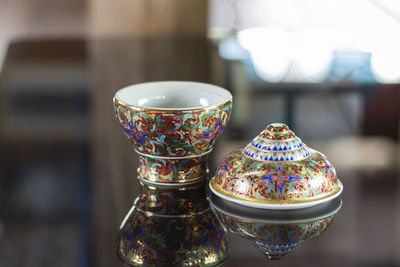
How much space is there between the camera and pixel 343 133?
4.29ft

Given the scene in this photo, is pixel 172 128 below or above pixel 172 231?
above

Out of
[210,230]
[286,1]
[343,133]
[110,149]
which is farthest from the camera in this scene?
[286,1]

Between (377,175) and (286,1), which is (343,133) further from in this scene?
(286,1)

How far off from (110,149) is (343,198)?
0.42 m

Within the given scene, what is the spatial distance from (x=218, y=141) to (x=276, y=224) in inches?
16.8

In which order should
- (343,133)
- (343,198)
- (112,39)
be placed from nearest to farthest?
1. (343,198)
2. (343,133)
3. (112,39)

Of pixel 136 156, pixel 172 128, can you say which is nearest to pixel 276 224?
pixel 172 128

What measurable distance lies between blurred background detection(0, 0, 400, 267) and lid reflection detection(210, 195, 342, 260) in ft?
0.05

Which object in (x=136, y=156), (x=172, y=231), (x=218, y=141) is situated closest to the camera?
(x=172, y=231)

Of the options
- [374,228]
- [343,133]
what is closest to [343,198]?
[374,228]

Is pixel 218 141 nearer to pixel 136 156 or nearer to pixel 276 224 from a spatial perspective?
pixel 136 156

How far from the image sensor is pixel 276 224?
2.84 feet

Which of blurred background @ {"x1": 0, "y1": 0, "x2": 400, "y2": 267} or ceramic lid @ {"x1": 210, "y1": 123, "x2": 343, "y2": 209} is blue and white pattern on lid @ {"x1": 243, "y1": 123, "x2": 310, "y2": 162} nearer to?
ceramic lid @ {"x1": 210, "y1": 123, "x2": 343, "y2": 209}

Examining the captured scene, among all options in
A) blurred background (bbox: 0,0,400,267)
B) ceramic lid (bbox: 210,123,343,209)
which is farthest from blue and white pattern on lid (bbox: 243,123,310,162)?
blurred background (bbox: 0,0,400,267)
